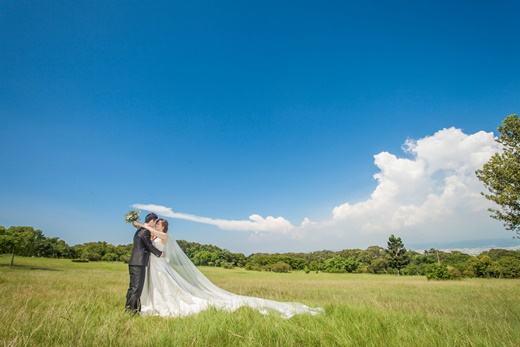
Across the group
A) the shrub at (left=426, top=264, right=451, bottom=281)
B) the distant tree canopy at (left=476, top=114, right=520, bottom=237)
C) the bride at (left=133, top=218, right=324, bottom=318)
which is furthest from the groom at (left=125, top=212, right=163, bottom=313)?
the shrub at (left=426, top=264, right=451, bottom=281)

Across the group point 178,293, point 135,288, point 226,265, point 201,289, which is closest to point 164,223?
point 135,288

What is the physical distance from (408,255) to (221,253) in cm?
7059

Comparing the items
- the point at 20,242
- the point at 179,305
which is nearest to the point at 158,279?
the point at 179,305

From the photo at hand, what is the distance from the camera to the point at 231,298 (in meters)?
7.61

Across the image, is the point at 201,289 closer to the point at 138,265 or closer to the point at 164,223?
the point at 138,265

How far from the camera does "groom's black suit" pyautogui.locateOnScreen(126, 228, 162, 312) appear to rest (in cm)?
686

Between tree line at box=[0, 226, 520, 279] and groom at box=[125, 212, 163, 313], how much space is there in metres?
39.4

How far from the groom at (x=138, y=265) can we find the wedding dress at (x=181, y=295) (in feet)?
1.22

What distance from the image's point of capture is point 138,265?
283 inches

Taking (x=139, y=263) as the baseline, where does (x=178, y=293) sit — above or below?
below

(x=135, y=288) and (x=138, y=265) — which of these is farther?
(x=138, y=265)

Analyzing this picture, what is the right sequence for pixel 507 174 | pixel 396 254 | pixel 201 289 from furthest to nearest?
pixel 396 254 < pixel 507 174 < pixel 201 289

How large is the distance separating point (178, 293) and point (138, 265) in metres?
1.43

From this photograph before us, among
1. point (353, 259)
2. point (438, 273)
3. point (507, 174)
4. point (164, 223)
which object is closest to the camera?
point (164, 223)
